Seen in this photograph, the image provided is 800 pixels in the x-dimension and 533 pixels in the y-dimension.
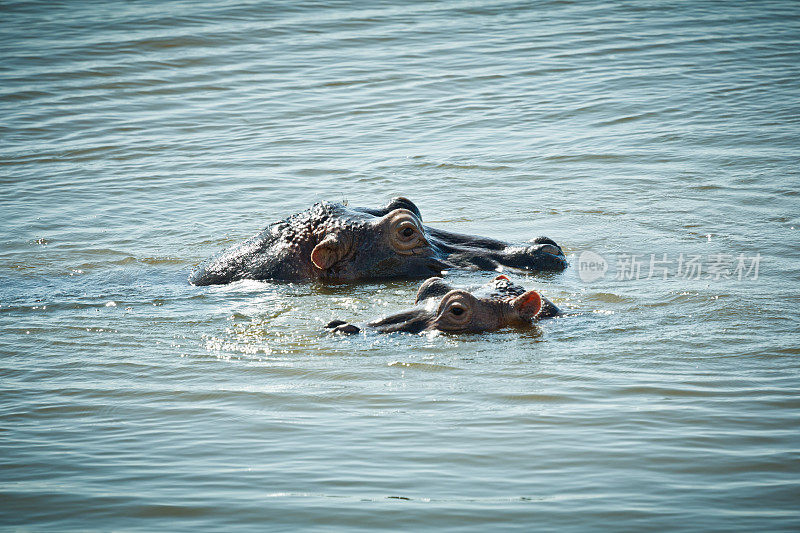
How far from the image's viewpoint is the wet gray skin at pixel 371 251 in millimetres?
7770

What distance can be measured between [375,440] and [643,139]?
28.1 ft

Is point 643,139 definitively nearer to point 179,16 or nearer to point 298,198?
point 298,198

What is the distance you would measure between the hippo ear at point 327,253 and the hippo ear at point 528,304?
6.31 feet

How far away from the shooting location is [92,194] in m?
12.1

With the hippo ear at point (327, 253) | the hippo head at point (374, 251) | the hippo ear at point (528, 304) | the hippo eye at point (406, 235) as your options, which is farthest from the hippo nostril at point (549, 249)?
the hippo ear at point (327, 253)

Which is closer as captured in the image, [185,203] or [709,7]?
[185,203]

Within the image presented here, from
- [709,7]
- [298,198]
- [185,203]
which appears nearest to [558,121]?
[298,198]

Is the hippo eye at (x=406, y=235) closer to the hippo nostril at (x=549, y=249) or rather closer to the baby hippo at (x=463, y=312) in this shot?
the hippo nostril at (x=549, y=249)

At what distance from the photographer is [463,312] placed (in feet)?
20.8

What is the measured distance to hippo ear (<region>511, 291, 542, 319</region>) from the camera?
248 inches

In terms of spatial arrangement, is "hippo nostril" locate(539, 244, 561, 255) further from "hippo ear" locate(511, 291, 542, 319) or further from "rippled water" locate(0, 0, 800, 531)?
"hippo ear" locate(511, 291, 542, 319)

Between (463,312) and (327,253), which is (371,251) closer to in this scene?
(327,253)

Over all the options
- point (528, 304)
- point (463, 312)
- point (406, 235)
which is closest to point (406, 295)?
point (406, 235)

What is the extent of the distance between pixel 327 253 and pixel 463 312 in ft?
6.04
